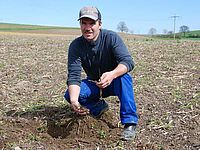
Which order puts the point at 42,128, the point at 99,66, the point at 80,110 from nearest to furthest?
the point at 80,110
the point at 99,66
the point at 42,128

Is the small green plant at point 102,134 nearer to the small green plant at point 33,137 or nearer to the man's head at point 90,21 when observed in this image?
the small green plant at point 33,137

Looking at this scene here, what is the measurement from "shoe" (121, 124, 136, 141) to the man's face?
3.27ft

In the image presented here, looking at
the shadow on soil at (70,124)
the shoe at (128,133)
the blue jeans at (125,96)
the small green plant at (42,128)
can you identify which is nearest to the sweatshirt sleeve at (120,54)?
the blue jeans at (125,96)

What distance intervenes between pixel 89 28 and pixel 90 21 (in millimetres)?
76

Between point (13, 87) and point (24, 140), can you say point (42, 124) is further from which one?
point (13, 87)

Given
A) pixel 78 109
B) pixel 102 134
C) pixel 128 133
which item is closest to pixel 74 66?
pixel 78 109

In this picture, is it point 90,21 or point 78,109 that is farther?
point 78,109

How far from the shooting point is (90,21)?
3633 mm

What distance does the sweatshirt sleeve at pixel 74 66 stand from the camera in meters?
3.87

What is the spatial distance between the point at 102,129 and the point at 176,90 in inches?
75.2

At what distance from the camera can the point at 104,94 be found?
416 cm

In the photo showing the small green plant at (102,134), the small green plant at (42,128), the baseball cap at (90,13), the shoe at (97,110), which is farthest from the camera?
the shoe at (97,110)

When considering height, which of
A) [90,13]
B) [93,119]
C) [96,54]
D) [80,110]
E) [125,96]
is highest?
[90,13]

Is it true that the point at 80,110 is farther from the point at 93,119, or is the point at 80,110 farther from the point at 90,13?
the point at 90,13
